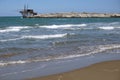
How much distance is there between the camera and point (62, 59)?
8.89 metres

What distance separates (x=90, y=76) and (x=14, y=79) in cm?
173

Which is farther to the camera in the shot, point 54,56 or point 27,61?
point 54,56

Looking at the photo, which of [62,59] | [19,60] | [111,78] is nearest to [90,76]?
[111,78]

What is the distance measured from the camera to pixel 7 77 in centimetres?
644

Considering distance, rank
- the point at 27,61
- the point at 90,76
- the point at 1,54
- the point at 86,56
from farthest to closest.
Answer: the point at 1,54, the point at 86,56, the point at 27,61, the point at 90,76

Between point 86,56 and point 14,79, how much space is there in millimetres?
3811

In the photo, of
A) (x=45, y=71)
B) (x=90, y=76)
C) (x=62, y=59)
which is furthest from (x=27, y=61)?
(x=90, y=76)

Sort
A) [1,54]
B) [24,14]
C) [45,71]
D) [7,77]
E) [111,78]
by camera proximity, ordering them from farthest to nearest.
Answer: [24,14]
[1,54]
[45,71]
[7,77]
[111,78]

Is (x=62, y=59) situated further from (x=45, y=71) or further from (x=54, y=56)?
(x=45, y=71)

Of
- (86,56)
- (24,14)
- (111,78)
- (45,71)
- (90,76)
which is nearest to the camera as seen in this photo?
(111,78)

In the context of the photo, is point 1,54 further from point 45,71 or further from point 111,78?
point 111,78

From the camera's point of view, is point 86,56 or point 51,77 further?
point 86,56

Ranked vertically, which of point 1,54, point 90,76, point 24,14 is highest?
point 90,76

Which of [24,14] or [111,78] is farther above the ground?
[111,78]
